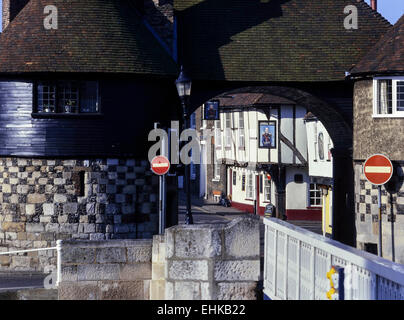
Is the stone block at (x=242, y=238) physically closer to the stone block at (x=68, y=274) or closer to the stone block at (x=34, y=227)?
the stone block at (x=68, y=274)

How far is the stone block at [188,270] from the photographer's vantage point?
9969 mm

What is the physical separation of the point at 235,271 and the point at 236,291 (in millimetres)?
258

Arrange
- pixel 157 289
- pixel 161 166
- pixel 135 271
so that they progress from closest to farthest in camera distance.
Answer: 1. pixel 157 289
2. pixel 135 271
3. pixel 161 166

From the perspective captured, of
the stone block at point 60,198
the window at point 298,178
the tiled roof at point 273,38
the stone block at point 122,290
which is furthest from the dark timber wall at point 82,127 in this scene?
the window at point 298,178

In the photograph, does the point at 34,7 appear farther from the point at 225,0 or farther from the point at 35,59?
the point at 225,0

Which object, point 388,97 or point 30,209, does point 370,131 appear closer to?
point 388,97

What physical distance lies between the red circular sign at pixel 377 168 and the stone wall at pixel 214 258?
7.92 m

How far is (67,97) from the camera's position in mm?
22766

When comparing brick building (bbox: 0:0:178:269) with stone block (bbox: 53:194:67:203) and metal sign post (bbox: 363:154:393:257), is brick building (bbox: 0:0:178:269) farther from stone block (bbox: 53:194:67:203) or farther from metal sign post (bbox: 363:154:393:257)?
metal sign post (bbox: 363:154:393:257)

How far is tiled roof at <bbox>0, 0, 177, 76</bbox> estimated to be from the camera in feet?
73.9

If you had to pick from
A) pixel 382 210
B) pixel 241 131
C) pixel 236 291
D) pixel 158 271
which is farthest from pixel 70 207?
pixel 241 131

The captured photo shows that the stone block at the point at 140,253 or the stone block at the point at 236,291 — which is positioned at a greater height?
the stone block at the point at 140,253

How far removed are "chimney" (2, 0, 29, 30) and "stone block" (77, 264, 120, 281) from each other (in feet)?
50.8

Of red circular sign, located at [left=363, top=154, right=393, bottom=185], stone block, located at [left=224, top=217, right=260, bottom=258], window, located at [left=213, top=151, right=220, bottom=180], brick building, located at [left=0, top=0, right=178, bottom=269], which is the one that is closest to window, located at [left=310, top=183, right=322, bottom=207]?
window, located at [left=213, top=151, right=220, bottom=180]
